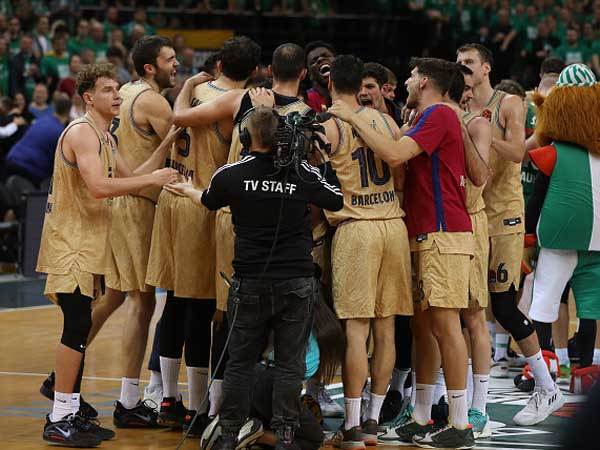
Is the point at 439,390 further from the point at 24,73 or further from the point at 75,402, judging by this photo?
the point at 24,73

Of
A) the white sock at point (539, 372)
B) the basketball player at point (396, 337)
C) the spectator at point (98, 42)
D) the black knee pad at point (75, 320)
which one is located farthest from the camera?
the spectator at point (98, 42)

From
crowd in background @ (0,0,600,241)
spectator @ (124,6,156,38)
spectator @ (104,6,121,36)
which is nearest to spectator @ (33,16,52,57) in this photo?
crowd in background @ (0,0,600,241)

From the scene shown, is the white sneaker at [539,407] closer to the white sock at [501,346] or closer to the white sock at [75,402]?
the white sock at [501,346]

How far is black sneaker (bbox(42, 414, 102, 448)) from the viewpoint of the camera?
249 inches

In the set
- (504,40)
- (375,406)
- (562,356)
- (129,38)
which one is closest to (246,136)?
(375,406)

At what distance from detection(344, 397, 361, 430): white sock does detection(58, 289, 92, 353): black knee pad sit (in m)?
1.47

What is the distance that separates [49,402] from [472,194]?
3024 millimetres

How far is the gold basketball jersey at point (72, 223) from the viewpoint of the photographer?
256 inches

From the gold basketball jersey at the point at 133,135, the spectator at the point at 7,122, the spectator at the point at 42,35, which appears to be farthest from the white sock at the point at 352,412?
the spectator at the point at 42,35

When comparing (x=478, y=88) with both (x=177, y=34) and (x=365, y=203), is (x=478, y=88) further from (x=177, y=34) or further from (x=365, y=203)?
(x=177, y=34)

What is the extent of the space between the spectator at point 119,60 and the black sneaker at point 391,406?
1094 cm

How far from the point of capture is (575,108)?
288 inches

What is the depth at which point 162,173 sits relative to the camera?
6.31 metres

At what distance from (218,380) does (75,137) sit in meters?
1.56
